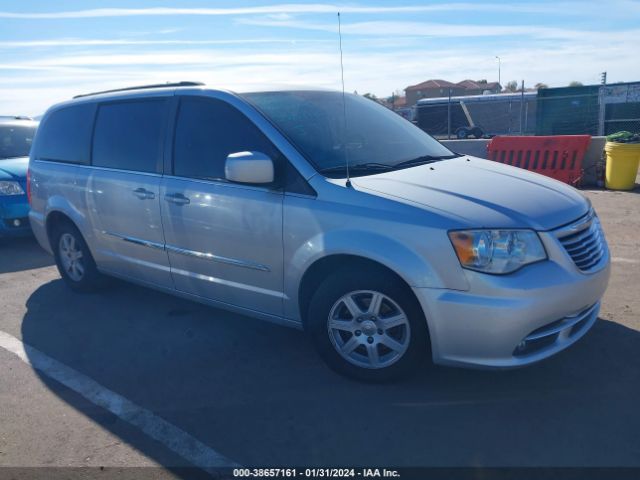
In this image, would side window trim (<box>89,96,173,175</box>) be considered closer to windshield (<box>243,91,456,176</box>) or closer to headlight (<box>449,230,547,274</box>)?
windshield (<box>243,91,456,176</box>)

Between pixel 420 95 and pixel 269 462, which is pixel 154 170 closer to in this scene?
pixel 269 462

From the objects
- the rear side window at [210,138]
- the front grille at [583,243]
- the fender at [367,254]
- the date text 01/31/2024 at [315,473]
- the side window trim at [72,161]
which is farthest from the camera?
the side window trim at [72,161]

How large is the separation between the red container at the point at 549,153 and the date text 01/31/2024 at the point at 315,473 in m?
8.67

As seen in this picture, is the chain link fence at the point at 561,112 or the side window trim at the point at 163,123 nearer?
the side window trim at the point at 163,123

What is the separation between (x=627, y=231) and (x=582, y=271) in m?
4.17

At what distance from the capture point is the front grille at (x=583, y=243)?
3.16 metres

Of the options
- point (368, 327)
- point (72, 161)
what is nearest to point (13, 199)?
point (72, 161)

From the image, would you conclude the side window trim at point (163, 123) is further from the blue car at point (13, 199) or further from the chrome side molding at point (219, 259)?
the blue car at point (13, 199)

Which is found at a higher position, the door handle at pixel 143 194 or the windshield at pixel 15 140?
the windshield at pixel 15 140

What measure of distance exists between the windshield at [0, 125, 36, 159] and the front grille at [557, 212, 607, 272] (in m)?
7.87

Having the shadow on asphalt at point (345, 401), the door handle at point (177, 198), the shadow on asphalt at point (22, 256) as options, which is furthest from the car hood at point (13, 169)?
the door handle at point (177, 198)

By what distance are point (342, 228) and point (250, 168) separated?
2.25ft

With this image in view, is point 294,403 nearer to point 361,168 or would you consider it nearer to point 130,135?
point 361,168

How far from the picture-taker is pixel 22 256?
286 inches
